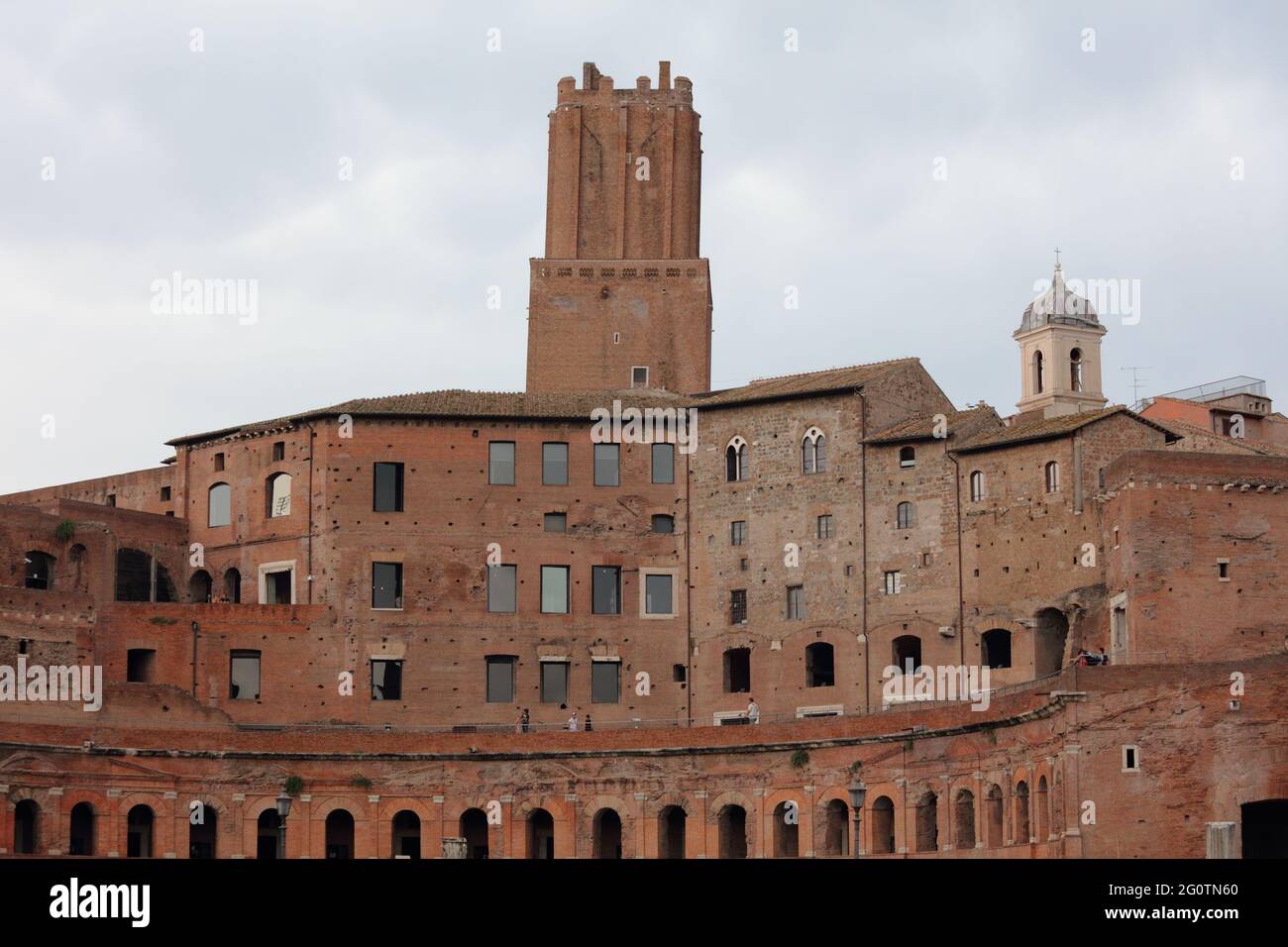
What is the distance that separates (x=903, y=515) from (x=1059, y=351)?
1557cm

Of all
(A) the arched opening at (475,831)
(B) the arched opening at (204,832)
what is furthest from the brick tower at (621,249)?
(B) the arched opening at (204,832)

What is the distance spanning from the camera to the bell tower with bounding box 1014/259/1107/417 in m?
77.1

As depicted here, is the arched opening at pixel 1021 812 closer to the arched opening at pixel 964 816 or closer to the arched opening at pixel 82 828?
the arched opening at pixel 964 816

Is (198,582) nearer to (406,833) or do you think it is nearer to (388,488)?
(388,488)

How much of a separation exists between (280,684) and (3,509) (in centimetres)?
939

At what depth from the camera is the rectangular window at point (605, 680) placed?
218 feet

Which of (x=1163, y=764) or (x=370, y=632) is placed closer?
(x=1163, y=764)

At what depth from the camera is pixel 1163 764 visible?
5109cm

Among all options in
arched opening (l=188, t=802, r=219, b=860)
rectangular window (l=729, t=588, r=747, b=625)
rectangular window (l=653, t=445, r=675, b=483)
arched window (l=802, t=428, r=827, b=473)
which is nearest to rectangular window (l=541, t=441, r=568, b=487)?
rectangular window (l=653, t=445, r=675, b=483)

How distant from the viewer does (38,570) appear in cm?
6712

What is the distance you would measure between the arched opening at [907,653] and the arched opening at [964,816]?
6307 millimetres

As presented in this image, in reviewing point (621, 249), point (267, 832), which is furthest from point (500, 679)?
point (621, 249)
